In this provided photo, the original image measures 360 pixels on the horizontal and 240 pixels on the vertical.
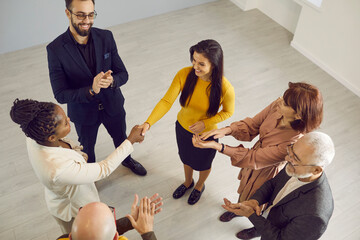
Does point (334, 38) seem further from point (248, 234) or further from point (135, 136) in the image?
point (135, 136)

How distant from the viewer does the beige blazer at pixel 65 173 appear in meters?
1.65

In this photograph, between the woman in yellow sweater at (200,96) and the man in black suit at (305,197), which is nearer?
the man in black suit at (305,197)

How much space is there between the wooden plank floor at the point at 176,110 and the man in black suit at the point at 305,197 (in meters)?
1.06

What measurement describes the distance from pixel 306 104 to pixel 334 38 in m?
2.87

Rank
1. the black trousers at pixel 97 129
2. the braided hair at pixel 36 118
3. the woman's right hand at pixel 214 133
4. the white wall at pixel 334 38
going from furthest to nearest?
the white wall at pixel 334 38 < the black trousers at pixel 97 129 < the woman's right hand at pixel 214 133 < the braided hair at pixel 36 118

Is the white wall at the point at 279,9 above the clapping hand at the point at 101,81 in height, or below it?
below

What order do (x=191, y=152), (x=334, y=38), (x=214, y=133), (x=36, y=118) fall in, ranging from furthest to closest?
(x=334, y=38)
(x=191, y=152)
(x=214, y=133)
(x=36, y=118)

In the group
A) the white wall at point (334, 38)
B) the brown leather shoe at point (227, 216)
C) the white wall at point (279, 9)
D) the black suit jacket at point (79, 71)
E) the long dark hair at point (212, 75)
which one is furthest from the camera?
the white wall at point (279, 9)

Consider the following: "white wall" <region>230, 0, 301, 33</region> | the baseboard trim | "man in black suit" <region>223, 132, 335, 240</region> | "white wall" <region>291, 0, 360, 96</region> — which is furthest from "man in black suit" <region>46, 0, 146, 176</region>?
"white wall" <region>230, 0, 301, 33</region>

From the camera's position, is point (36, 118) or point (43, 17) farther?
point (43, 17)

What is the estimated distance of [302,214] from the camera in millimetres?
1619

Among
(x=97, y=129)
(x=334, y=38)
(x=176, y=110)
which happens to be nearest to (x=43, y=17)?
(x=176, y=110)

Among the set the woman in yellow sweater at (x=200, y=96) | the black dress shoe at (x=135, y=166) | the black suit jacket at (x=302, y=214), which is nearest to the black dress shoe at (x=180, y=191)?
the black dress shoe at (x=135, y=166)

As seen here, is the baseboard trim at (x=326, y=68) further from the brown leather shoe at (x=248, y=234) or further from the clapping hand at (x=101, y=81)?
the clapping hand at (x=101, y=81)
